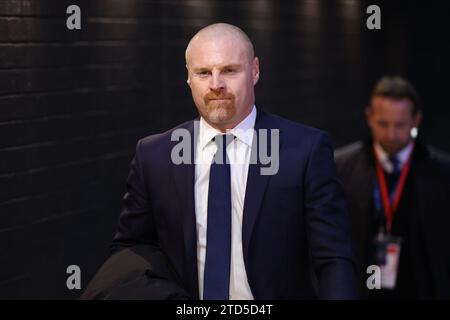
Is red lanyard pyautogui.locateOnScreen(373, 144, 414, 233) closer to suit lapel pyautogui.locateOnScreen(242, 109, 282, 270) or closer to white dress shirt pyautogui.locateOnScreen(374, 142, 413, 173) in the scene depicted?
white dress shirt pyautogui.locateOnScreen(374, 142, 413, 173)

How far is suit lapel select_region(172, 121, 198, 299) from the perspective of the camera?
3.64m

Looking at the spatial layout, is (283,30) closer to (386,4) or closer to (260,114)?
(386,4)

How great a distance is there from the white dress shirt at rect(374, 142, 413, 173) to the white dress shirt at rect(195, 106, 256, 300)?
344 cm

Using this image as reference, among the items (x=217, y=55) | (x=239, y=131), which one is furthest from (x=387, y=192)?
(x=217, y=55)

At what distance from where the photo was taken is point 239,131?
3723 millimetres

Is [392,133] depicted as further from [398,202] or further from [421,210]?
[421,210]

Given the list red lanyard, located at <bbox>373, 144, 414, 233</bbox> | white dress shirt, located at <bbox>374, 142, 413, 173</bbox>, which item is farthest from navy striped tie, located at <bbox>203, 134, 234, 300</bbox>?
white dress shirt, located at <bbox>374, 142, 413, 173</bbox>

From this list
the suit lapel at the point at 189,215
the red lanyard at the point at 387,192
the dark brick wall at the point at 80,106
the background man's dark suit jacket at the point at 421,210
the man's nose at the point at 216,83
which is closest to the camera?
the man's nose at the point at 216,83

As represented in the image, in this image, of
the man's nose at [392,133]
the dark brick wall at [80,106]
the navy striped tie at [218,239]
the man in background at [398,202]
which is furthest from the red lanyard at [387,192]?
the navy striped tie at [218,239]

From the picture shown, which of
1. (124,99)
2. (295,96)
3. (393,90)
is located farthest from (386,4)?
(124,99)

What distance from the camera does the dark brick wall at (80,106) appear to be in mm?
5039

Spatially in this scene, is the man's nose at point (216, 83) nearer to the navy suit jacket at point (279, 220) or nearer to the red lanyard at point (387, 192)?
the navy suit jacket at point (279, 220)

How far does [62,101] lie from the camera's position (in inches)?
215

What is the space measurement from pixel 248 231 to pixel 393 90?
12.6ft
